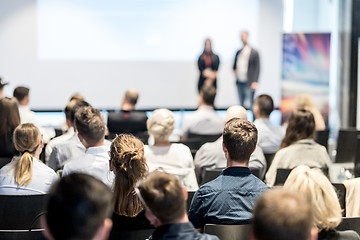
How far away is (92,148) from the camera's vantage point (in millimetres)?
4391

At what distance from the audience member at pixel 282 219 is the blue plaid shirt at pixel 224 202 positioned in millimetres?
1462

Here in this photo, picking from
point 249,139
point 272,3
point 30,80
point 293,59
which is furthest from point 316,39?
point 249,139

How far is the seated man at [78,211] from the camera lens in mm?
1779

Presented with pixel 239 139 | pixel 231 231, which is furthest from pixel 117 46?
pixel 231 231

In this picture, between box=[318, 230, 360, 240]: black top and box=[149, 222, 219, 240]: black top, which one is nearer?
box=[149, 222, 219, 240]: black top

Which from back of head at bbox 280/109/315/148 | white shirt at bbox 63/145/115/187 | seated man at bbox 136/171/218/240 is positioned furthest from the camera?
back of head at bbox 280/109/315/148

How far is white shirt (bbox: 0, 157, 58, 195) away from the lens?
396cm

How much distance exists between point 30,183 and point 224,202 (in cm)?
138

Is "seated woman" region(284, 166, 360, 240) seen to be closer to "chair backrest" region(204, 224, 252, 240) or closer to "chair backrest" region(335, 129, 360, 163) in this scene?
"chair backrest" region(204, 224, 252, 240)

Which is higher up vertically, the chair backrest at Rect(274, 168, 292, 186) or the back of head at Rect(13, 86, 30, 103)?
the back of head at Rect(13, 86, 30, 103)

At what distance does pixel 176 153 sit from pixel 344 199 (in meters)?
→ 1.37

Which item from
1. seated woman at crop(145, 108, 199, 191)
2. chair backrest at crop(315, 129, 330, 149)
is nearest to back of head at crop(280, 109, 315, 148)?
seated woman at crop(145, 108, 199, 191)

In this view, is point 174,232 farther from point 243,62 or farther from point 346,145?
point 243,62

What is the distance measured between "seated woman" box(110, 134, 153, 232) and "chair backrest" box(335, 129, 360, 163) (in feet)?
12.6
